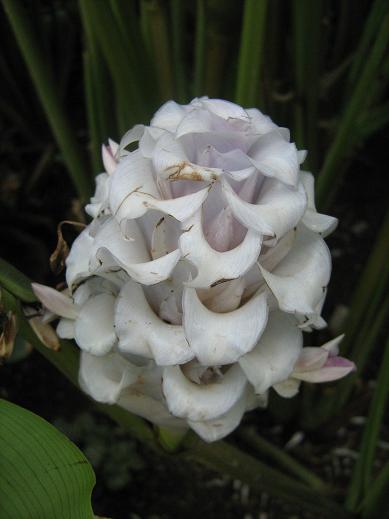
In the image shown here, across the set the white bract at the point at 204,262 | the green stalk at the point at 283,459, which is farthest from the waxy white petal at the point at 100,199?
the green stalk at the point at 283,459

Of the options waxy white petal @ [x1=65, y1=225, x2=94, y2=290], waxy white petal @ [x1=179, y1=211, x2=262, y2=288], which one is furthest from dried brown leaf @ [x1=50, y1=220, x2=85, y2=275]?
waxy white petal @ [x1=179, y1=211, x2=262, y2=288]

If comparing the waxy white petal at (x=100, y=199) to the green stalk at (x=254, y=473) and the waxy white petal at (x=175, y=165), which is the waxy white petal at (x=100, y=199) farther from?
the green stalk at (x=254, y=473)

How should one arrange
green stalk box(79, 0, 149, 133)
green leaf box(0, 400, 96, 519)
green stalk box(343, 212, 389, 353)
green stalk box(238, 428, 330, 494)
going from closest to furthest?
green leaf box(0, 400, 96, 519) → green stalk box(79, 0, 149, 133) → green stalk box(343, 212, 389, 353) → green stalk box(238, 428, 330, 494)

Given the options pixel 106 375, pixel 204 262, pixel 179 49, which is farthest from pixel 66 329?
pixel 179 49

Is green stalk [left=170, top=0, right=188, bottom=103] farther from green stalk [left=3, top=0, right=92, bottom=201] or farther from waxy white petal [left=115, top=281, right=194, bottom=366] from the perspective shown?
waxy white petal [left=115, top=281, right=194, bottom=366]

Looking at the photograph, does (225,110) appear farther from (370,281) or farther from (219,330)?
(370,281)

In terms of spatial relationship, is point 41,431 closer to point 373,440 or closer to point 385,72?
point 373,440
